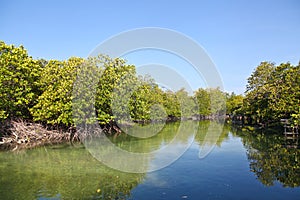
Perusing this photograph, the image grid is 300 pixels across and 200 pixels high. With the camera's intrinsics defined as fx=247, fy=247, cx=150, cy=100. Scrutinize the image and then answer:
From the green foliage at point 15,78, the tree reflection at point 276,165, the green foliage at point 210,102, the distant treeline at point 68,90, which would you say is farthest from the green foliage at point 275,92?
the green foliage at point 210,102

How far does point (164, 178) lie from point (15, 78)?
1498 centimetres

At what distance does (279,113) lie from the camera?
2498 centimetres

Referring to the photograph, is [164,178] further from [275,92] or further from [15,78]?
[275,92]

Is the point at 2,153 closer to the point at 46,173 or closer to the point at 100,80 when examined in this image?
the point at 46,173

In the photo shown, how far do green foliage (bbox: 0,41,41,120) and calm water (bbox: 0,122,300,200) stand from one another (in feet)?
21.0

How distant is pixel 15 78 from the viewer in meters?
18.9

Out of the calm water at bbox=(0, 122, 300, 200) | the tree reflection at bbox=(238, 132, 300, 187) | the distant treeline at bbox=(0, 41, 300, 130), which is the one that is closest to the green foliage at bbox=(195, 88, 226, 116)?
the distant treeline at bbox=(0, 41, 300, 130)

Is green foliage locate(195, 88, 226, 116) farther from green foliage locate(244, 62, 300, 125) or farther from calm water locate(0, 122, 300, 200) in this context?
calm water locate(0, 122, 300, 200)

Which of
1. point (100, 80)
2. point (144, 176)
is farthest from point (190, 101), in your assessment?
point (144, 176)

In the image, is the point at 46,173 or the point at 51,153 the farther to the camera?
the point at 51,153

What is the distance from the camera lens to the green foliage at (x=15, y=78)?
18469 mm

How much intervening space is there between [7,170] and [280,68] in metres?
27.9

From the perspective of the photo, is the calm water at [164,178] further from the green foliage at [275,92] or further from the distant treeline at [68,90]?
the green foliage at [275,92]

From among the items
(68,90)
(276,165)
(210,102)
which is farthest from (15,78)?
(210,102)
